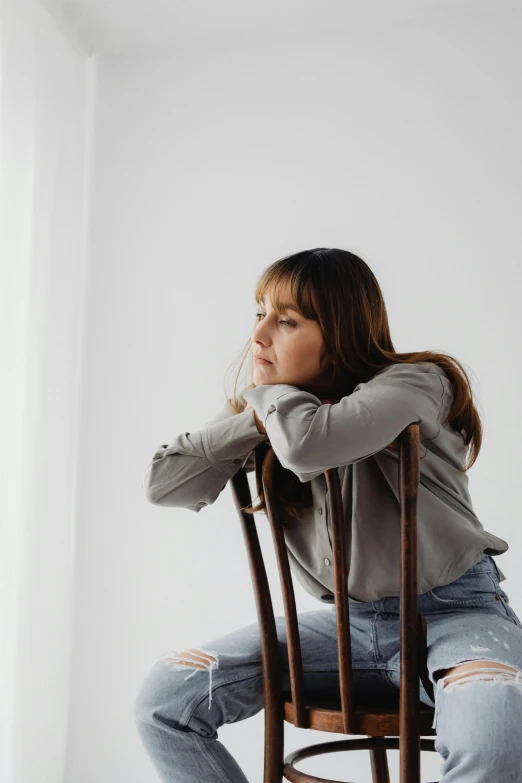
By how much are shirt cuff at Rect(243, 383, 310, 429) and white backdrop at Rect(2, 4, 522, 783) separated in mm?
1057

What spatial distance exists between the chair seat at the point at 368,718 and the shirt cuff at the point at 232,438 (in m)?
0.38

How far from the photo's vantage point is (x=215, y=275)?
2445 millimetres

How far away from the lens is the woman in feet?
3.62

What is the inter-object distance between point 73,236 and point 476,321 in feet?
3.92

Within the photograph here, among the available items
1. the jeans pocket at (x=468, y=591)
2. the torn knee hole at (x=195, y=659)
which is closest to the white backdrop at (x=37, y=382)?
the torn knee hole at (x=195, y=659)

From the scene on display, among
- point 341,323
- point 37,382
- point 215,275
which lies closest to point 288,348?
point 341,323

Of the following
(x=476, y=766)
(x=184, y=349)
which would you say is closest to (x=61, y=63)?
(x=184, y=349)

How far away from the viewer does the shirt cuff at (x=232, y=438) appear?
1.22 m

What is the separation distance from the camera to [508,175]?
2287mm

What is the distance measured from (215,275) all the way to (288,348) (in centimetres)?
118

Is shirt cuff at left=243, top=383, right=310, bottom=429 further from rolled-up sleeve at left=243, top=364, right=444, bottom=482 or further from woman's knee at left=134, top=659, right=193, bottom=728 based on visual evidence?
woman's knee at left=134, top=659, right=193, bottom=728

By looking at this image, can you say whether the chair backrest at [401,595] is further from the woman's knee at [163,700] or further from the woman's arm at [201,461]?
the woman's knee at [163,700]

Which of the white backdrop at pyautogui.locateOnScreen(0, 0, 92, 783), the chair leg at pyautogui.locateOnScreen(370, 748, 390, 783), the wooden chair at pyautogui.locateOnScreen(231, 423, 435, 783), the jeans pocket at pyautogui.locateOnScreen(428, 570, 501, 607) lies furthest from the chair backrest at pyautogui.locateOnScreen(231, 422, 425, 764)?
the white backdrop at pyautogui.locateOnScreen(0, 0, 92, 783)

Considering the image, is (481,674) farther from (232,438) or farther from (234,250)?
A: (234,250)
